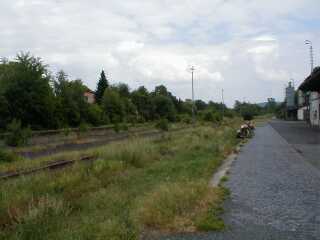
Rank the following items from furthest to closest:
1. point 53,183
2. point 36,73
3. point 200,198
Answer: point 36,73, point 53,183, point 200,198

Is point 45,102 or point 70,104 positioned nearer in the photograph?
point 45,102

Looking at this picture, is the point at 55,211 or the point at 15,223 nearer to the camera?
the point at 15,223

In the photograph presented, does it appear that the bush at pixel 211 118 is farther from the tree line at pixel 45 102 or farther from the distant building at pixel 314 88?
the distant building at pixel 314 88

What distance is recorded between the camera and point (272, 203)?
28.1 ft

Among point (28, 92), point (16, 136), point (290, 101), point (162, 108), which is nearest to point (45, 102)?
point (28, 92)

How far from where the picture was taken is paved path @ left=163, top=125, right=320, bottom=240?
6.41m

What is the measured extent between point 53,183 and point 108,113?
57469mm

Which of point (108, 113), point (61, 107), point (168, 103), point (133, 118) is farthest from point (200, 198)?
point (168, 103)

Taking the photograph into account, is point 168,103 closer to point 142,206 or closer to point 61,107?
point 61,107

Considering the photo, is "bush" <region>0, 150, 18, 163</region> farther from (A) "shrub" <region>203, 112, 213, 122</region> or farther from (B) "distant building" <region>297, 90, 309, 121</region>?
(A) "shrub" <region>203, 112, 213, 122</region>

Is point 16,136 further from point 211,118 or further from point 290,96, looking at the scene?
point 290,96

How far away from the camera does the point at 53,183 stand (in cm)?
1082

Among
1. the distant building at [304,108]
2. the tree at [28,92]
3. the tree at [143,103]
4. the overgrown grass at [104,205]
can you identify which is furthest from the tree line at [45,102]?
the distant building at [304,108]

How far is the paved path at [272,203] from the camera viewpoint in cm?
641
